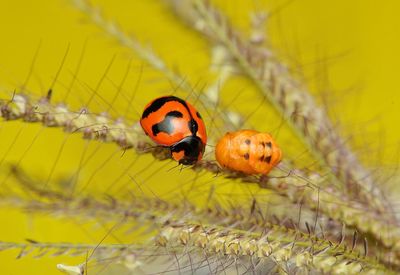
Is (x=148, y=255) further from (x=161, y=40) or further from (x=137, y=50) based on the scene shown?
(x=161, y=40)

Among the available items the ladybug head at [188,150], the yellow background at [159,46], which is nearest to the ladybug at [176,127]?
the ladybug head at [188,150]

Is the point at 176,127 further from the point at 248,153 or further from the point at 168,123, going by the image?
the point at 248,153

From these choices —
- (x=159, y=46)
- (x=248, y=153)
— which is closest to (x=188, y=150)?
(x=248, y=153)

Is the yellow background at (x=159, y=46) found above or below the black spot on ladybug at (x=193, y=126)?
above

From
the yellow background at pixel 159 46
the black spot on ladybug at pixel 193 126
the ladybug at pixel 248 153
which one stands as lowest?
the ladybug at pixel 248 153

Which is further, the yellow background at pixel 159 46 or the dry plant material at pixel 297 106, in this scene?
the yellow background at pixel 159 46

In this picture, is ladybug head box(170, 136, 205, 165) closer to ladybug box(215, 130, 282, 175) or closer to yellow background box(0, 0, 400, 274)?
ladybug box(215, 130, 282, 175)

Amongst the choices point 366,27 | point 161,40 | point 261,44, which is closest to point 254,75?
point 261,44

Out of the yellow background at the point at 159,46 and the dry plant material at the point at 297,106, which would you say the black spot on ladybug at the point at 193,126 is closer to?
the dry plant material at the point at 297,106

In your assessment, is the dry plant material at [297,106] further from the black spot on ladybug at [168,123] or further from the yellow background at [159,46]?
the yellow background at [159,46]
